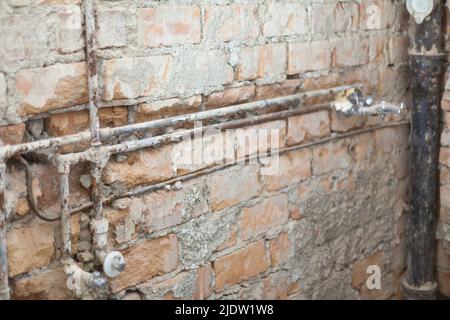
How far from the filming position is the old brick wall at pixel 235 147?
140 cm

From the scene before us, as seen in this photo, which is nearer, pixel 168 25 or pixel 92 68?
pixel 92 68

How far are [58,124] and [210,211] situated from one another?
1.96 ft

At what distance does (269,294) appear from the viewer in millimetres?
2102

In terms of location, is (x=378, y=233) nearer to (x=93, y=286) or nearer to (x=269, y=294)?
(x=269, y=294)

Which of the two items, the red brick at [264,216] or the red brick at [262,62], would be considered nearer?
the red brick at [262,62]

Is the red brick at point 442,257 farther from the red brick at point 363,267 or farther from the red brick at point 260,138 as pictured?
the red brick at point 260,138

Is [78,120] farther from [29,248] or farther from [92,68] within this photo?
[29,248]

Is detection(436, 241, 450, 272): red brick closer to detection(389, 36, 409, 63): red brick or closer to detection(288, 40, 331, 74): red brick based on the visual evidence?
detection(389, 36, 409, 63): red brick

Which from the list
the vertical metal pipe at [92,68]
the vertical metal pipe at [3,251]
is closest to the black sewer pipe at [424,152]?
the vertical metal pipe at [92,68]

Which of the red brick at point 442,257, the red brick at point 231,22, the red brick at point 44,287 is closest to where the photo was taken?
the red brick at point 44,287

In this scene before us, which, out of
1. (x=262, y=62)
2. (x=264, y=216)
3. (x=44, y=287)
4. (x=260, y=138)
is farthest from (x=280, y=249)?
(x=44, y=287)

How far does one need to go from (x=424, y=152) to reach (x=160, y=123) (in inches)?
50.2

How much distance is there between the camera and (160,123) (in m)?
1.60

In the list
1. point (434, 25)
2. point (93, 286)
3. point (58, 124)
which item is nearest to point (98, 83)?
point (58, 124)
